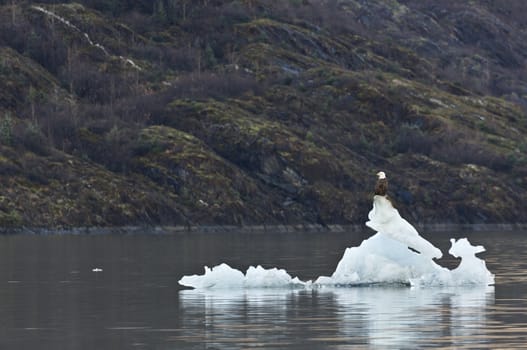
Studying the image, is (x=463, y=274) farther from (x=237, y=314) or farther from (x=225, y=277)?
(x=237, y=314)

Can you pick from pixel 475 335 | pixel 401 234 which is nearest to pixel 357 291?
pixel 401 234

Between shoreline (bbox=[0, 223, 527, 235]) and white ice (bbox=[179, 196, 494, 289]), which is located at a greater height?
shoreline (bbox=[0, 223, 527, 235])

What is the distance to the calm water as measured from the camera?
142ft

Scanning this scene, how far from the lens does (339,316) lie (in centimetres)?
5062

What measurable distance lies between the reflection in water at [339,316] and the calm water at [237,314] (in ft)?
0.12

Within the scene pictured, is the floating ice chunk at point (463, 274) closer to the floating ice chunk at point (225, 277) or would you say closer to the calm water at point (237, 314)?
the calm water at point (237, 314)

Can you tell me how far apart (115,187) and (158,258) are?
306 feet

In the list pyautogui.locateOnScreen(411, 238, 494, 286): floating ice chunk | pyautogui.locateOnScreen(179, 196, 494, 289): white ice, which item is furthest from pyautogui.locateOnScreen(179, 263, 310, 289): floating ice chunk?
pyautogui.locateOnScreen(411, 238, 494, 286): floating ice chunk

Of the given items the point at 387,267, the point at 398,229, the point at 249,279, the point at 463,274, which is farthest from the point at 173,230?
the point at 398,229

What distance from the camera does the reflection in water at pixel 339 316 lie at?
43281 millimetres

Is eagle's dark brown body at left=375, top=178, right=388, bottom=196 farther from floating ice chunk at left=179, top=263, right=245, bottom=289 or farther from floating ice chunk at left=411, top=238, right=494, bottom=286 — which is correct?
floating ice chunk at left=179, top=263, right=245, bottom=289

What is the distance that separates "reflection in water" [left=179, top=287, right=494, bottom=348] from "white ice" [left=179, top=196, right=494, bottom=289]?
0.65 m

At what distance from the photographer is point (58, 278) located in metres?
76.1

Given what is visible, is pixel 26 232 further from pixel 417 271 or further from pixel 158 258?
pixel 417 271
